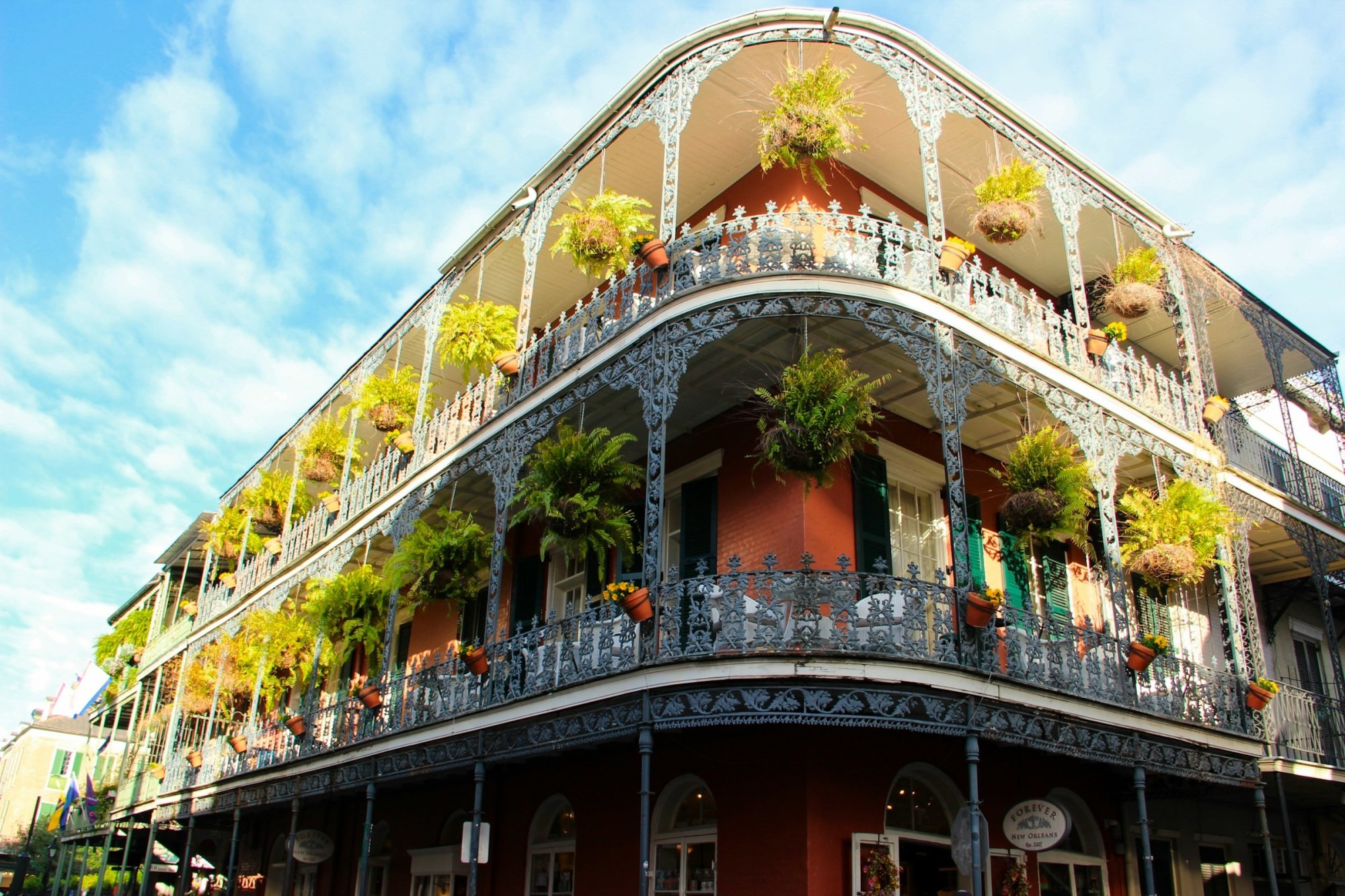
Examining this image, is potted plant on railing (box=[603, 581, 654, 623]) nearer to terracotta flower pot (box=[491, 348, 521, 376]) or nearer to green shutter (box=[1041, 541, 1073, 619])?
terracotta flower pot (box=[491, 348, 521, 376])

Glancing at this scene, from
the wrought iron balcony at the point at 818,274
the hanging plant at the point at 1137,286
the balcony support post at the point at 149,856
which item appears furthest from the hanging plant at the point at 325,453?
the hanging plant at the point at 1137,286

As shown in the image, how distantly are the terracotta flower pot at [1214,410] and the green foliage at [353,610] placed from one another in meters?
10.5

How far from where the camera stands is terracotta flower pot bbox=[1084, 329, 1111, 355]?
10648 mm

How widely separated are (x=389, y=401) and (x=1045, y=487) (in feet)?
32.6

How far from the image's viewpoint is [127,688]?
27.9 m

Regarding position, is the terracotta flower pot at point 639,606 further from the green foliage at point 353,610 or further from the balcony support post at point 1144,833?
the green foliage at point 353,610

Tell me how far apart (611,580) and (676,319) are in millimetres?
4209

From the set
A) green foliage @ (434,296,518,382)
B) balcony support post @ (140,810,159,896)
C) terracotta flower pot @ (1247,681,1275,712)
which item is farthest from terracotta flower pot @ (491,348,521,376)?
balcony support post @ (140,810,159,896)

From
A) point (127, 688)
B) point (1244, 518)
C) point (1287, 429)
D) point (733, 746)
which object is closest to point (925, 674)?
point (733, 746)

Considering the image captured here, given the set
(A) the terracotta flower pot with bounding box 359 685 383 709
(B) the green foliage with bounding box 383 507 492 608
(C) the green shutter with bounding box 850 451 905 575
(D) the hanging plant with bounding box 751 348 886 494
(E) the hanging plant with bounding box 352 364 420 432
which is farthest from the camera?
(E) the hanging plant with bounding box 352 364 420 432

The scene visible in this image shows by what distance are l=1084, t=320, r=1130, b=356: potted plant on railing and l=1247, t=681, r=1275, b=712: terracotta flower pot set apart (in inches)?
148

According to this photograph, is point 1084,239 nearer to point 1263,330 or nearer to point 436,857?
point 1263,330

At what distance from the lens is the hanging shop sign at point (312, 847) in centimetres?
1495

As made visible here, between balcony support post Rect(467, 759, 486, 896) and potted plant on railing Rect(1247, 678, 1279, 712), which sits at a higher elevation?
potted plant on railing Rect(1247, 678, 1279, 712)
